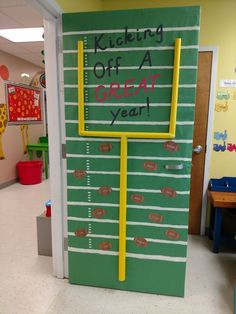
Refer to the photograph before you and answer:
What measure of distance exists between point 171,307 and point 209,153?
1.60 m

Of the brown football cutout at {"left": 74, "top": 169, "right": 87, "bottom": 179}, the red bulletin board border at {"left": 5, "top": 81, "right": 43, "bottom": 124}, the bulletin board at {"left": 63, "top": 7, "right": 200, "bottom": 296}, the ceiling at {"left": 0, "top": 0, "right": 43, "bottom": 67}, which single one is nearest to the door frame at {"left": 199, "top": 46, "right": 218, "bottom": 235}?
the bulletin board at {"left": 63, "top": 7, "right": 200, "bottom": 296}

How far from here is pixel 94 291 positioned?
6.43 feet

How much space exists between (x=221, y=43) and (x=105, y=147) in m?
1.79

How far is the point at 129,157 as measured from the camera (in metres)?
1.76

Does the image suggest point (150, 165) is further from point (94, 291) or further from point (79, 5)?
point (79, 5)

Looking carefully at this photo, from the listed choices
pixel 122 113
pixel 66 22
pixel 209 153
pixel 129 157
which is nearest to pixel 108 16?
pixel 66 22

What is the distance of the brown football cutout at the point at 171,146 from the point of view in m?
1.71

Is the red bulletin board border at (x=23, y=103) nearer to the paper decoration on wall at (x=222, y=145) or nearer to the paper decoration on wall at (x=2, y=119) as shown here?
the paper decoration on wall at (x=2, y=119)

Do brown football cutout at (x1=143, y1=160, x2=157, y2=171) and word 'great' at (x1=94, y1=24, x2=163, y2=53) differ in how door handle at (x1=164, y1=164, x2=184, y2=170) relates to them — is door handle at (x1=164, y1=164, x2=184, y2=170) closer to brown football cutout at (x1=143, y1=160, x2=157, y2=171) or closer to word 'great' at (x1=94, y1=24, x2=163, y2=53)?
brown football cutout at (x1=143, y1=160, x2=157, y2=171)

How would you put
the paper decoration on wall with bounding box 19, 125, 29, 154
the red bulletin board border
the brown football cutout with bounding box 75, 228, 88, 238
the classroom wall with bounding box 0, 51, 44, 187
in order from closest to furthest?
the brown football cutout with bounding box 75, 228, 88, 238 → the classroom wall with bounding box 0, 51, 44, 187 → the red bulletin board border → the paper decoration on wall with bounding box 19, 125, 29, 154

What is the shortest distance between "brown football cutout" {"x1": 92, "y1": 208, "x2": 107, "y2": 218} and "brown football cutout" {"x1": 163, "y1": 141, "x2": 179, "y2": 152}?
2.18ft

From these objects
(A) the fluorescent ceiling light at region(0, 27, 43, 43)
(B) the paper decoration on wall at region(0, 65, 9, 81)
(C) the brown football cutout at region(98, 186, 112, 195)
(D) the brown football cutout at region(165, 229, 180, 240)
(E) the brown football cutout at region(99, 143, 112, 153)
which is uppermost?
(A) the fluorescent ceiling light at region(0, 27, 43, 43)

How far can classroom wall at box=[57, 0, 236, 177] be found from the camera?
2.50 meters

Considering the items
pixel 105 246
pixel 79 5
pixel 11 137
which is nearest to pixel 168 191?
pixel 105 246
